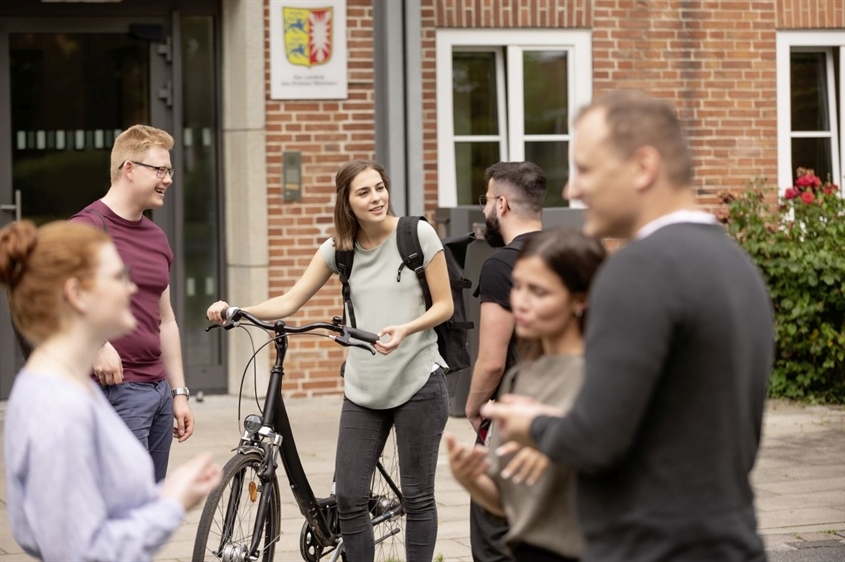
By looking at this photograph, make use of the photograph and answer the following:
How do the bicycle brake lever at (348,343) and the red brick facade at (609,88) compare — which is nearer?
the bicycle brake lever at (348,343)

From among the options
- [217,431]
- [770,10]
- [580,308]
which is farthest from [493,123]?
[580,308]

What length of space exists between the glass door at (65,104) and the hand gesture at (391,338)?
619 centimetres

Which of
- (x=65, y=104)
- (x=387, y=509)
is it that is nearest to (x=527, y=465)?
(x=387, y=509)

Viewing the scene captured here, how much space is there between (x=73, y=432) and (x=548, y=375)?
3.17 ft

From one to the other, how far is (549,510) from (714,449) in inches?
20.9

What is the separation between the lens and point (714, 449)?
2439 mm

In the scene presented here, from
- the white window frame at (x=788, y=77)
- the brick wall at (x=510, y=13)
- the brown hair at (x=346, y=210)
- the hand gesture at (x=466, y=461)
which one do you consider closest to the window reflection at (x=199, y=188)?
the brick wall at (x=510, y=13)

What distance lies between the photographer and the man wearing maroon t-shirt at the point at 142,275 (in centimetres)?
493

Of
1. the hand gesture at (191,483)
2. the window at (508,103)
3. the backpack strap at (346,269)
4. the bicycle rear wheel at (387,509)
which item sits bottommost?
the bicycle rear wheel at (387,509)

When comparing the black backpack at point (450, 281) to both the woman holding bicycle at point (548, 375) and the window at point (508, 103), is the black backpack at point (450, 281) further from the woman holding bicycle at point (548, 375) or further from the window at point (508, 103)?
the window at point (508, 103)

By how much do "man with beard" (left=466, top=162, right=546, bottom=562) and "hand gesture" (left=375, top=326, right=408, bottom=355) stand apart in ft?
1.26

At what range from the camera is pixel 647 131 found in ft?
8.16

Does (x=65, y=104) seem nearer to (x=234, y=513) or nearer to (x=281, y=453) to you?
(x=281, y=453)

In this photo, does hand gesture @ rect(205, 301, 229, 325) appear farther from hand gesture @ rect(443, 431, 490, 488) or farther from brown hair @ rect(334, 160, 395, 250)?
hand gesture @ rect(443, 431, 490, 488)
